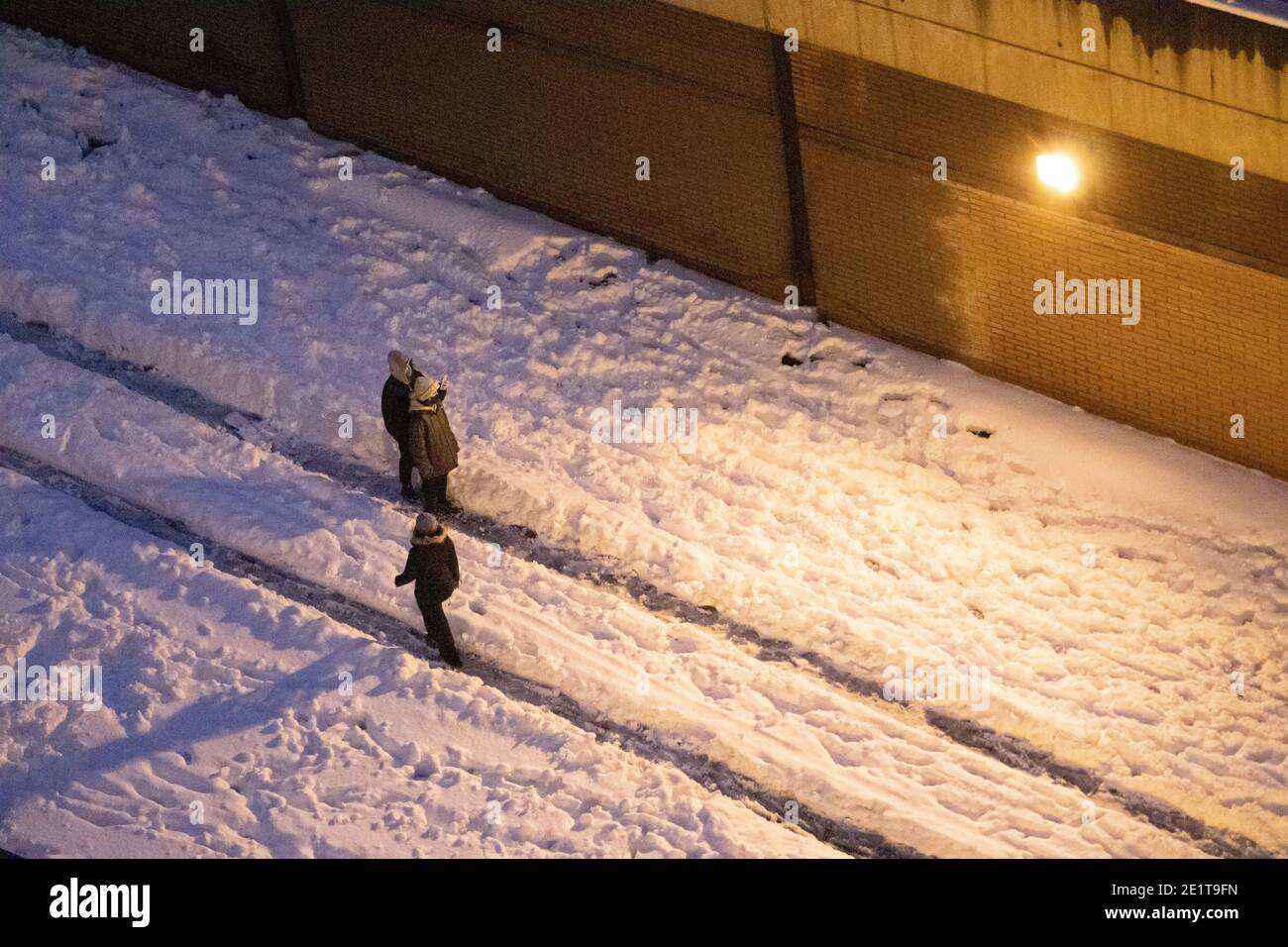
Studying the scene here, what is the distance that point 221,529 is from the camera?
47.1 ft

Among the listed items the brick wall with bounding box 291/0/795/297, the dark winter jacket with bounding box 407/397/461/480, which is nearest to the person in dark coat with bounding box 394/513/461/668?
the dark winter jacket with bounding box 407/397/461/480

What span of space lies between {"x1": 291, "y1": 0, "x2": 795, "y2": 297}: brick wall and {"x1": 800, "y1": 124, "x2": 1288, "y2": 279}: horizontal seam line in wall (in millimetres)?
626

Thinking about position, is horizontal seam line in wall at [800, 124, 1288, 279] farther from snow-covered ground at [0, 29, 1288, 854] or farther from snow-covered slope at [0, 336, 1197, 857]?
snow-covered slope at [0, 336, 1197, 857]

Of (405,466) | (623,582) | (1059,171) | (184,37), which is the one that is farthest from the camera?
(184,37)

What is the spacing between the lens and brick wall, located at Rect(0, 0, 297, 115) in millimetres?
18219

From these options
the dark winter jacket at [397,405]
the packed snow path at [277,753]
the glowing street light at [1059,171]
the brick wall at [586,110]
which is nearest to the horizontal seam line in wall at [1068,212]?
the glowing street light at [1059,171]

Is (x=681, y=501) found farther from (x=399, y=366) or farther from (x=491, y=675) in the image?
(x=399, y=366)

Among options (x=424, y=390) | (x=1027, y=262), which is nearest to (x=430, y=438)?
(x=424, y=390)

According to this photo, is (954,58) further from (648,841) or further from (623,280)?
(648,841)

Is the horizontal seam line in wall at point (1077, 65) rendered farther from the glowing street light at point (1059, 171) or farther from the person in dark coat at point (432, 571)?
the person in dark coat at point (432, 571)

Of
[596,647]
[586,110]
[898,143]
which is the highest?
[586,110]

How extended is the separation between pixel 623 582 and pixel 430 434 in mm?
1745

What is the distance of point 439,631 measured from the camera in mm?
13289

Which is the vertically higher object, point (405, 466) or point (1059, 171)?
point (1059, 171)
